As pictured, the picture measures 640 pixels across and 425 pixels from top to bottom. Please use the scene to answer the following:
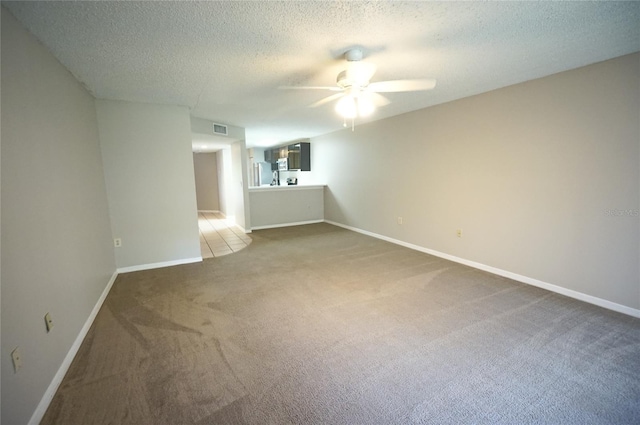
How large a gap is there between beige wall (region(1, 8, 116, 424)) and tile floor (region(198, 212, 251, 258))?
80.7 inches

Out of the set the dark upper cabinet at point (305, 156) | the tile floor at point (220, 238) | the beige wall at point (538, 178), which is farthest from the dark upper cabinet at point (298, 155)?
the beige wall at point (538, 178)

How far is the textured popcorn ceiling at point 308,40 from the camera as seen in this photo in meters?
1.56

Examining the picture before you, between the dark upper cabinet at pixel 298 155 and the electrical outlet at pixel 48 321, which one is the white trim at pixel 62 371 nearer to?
the electrical outlet at pixel 48 321

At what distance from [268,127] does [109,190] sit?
9.86 feet

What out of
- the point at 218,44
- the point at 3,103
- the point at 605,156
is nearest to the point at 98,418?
the point at 3,103

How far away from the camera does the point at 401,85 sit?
2.59 meters

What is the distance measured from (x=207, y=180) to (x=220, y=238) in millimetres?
3835

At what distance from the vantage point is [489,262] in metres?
3.40

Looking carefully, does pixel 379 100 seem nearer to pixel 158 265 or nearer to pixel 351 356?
pixel 351 356

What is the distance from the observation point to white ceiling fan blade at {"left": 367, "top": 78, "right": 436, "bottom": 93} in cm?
241

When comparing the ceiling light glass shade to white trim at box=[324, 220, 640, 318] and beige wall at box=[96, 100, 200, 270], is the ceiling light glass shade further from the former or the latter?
white trim at box=[324, 220, 640, 318]

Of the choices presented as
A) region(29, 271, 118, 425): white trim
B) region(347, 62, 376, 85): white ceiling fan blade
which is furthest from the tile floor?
region(347, 62, 376, 85): white ceiling fan blade

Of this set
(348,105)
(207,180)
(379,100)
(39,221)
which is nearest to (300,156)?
(207,180)

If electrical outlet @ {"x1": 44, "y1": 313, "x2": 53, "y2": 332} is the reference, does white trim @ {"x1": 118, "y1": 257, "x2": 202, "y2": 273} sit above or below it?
below
